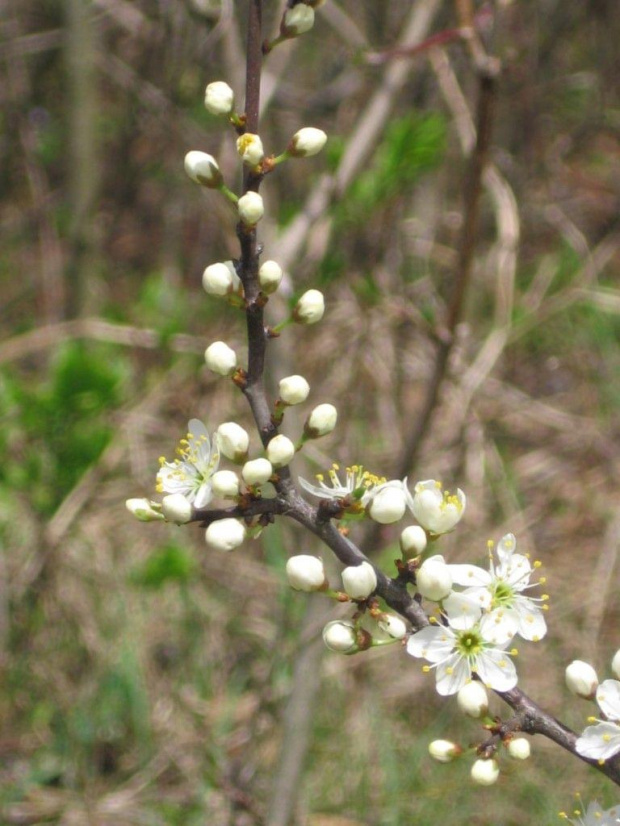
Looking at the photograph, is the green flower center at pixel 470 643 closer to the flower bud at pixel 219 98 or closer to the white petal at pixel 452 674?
the white petal at pixel 452 674

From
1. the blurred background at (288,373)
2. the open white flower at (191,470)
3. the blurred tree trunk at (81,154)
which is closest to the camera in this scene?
the open white flower at (191,470)

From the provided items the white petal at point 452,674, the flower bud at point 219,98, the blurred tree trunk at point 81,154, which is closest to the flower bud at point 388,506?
the white petal at point 452,674

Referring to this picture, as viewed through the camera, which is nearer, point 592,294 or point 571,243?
point 592,294

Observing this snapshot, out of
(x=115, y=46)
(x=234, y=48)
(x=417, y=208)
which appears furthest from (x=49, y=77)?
(x=234, y=48)

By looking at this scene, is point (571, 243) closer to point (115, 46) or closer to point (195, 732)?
point (115, 46)

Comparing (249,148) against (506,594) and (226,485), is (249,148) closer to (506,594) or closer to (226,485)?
(226,485)
